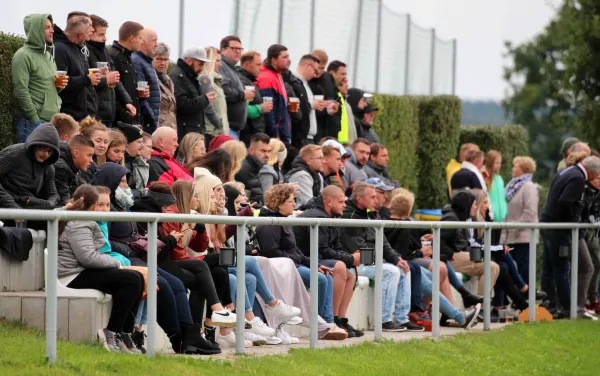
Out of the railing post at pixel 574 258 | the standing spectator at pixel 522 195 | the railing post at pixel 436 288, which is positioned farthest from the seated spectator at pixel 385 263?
the standing spectator at pixel 522 195

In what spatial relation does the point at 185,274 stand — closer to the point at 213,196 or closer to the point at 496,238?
the point at 213,196

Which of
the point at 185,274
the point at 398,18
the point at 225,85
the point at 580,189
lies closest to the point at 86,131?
the point at 185,274

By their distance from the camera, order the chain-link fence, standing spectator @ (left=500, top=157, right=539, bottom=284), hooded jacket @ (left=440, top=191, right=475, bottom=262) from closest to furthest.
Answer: hooded jacket @ (left=440, top=191, right=475, bottom=262) → standing spectator @ (left=500, top=157, right=539, bottom=284) → the chain-link fence

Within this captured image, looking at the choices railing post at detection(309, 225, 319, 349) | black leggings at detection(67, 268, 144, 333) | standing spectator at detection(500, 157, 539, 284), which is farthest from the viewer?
standing spectator at detection(500, 157, 539, 284)

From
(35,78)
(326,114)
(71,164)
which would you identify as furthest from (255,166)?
(71,164)

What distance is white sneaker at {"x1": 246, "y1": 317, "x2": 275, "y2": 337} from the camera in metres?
13.2

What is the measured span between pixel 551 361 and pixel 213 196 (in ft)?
14.5

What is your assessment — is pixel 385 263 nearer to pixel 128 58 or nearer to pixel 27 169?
pixel 128 58

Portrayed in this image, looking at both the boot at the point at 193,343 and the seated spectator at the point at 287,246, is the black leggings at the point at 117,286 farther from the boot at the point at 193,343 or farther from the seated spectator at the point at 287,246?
the seated spectator at the point at 287,246

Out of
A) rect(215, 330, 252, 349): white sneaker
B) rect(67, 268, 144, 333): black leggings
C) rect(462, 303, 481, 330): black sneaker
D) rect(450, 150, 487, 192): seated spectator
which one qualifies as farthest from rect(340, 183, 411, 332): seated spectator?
rect(67, 268, 144, 333): black leggings

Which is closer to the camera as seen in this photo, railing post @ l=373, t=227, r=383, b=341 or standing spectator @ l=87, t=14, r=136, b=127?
railing post @ l=373, t=227, r=383, b=341

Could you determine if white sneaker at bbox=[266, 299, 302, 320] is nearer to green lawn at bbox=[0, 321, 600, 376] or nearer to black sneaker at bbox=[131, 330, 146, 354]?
green lawn at bbox=[0, 321, 600, 376]

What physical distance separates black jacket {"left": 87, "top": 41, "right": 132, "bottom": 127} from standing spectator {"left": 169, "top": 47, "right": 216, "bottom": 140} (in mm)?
1281

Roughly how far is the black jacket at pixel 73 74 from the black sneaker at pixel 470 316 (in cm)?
483
